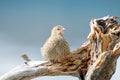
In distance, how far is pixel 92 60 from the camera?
10672 millimetres

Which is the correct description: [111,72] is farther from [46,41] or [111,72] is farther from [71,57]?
[46,41]

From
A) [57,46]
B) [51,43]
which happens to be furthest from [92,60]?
[51,43]

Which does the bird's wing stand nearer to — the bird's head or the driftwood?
the bird's head

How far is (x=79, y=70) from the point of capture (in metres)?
10.8

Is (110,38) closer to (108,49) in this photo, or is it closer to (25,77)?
(108,49)

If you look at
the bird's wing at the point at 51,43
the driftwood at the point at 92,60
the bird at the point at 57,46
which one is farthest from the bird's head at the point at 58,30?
the driftwood at the point at 92,60

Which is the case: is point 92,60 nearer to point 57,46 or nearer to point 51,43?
point 57,46

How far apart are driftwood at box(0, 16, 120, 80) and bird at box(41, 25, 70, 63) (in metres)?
0.16

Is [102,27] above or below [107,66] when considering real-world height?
above

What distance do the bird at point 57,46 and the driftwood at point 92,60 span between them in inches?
6.3

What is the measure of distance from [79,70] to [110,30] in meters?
1.29

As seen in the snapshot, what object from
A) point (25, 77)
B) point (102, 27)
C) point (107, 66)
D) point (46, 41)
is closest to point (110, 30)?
point (102, 27)

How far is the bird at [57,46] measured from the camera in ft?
34.3

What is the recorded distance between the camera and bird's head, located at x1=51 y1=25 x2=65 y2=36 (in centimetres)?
1052
